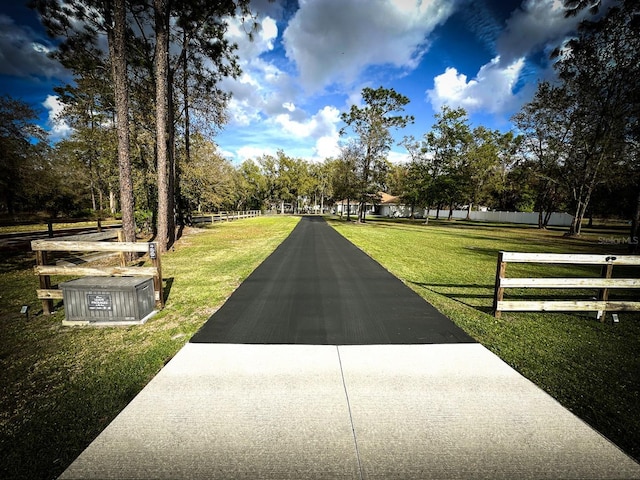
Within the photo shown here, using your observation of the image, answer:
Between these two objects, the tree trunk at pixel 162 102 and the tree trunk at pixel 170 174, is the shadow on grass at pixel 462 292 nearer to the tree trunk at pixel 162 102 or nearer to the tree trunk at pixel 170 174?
the tree trunk at pixel 162 102

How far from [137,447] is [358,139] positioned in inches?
1300

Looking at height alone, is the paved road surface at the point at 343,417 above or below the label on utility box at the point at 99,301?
below

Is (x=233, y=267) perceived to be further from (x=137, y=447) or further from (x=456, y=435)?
(x=456, y=435)

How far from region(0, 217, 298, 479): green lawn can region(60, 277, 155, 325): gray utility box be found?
8.1 inches

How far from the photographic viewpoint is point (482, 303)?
6.01m

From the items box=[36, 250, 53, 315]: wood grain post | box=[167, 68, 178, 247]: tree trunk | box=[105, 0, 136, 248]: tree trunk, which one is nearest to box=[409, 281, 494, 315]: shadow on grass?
box=[36, 250, 53, 315]: wood grain post

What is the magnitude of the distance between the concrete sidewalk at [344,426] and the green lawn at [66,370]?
33cm

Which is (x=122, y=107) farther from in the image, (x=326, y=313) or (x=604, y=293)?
(x=604, y=293)

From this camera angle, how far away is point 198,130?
18.1 metres

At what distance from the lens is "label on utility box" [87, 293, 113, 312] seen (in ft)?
14.9

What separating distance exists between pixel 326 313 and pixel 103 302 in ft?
13.4

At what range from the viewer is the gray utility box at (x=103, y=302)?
4.54 m

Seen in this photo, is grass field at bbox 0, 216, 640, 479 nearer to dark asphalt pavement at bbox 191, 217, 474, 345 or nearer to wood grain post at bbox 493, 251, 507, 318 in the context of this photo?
wood grain post at bbox 493, 251, 507, 318

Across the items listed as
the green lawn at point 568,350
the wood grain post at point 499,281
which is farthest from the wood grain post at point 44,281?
the wood grain post at point 499,281
